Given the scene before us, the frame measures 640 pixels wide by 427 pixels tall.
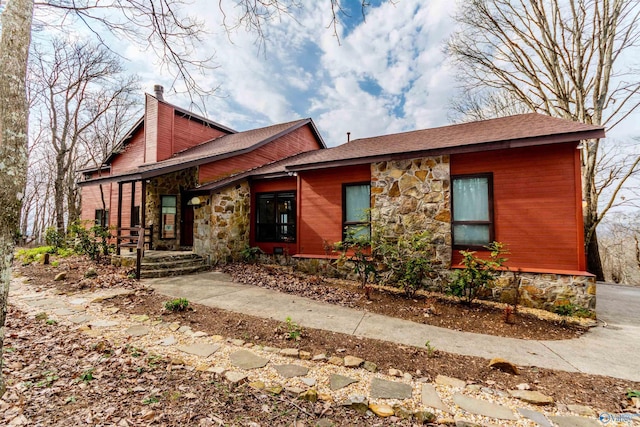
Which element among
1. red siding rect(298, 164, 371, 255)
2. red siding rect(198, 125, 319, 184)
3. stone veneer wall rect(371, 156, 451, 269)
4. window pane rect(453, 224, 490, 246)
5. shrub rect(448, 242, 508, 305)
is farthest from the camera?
red siding rect(198, 125, 319, 184)

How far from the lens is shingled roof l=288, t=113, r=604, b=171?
5398 millimetres

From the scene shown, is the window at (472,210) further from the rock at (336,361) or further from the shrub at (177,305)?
the shrub at (177,305)

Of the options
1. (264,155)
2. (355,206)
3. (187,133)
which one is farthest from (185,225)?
(355,206)

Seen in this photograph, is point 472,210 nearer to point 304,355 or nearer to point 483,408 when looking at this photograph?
point 483,408

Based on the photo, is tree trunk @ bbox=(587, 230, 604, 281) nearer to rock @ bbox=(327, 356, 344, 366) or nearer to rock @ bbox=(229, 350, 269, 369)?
rock @ bbox=(327, 356, 344, 366)

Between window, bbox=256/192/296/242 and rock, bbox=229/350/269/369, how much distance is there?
614 cm

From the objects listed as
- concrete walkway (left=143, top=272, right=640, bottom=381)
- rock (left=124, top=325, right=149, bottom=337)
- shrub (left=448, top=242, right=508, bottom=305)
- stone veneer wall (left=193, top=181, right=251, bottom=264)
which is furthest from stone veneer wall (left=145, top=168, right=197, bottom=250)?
shrub (left=448, top=242, right=508, bottom=305)

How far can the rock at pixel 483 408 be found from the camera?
92.6 inches

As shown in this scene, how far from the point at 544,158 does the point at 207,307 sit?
746 centimetres

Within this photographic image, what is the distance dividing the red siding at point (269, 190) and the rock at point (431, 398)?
684 centimetres

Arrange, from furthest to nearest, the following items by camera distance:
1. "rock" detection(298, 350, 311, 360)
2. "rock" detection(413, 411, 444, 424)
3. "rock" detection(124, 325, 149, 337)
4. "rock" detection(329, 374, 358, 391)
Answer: "rock" detection(124, 325, 149, 337), "rock" detection(298, 350, 311, 360), "rock" detection(329, 374, 358, 391), "rock" detection(413, 411, 444, 424)

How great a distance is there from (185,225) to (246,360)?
9.67 metres

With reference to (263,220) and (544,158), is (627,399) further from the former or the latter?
(263,220)

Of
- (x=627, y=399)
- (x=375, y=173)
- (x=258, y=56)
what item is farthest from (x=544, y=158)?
(x=258, y=56)
